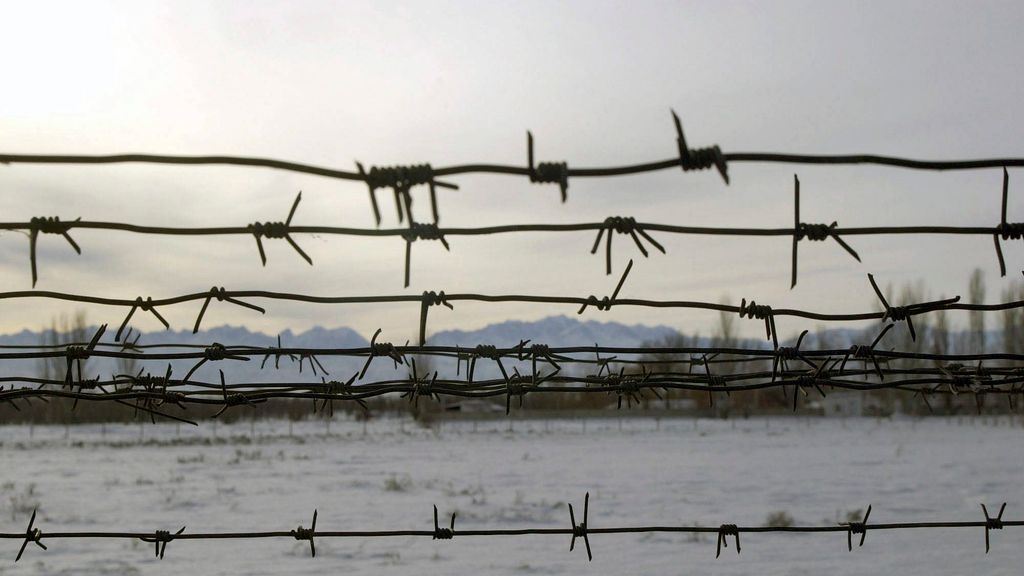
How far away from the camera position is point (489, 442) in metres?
29.7

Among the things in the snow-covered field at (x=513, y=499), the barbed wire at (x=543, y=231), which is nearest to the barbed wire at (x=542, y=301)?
the barbed wire at (x=543, y=231)

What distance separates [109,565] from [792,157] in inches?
311

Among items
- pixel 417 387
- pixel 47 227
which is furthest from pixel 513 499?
pixel 47 227

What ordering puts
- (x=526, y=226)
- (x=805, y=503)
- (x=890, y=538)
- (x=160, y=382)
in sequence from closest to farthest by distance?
(x=526, y=226) < (x=160, y=382) < (x=890, y=538) < (x=805, y=503)

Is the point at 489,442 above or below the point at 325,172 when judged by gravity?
below

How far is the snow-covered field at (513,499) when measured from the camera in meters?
7.77

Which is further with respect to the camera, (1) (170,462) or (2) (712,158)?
(1) (170,462)

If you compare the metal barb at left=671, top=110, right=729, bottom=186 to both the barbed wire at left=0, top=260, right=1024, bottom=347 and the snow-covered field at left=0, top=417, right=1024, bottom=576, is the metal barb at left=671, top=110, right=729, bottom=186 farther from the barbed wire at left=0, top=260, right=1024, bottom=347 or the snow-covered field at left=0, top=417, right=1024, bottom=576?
the snow-covered field at left=0, top=417, right=1024, bottom=576

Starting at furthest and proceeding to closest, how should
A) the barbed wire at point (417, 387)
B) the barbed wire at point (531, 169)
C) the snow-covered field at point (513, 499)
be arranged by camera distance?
the snow-covered field at point (513, 499)
the barbed wire at point (417, 387)
the barbed wire at point (531, 169)

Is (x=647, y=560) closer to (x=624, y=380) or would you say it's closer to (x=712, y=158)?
(x=624, y=380)

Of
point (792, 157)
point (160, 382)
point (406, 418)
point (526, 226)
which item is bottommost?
point (406, 418)

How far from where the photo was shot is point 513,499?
13.2 metres

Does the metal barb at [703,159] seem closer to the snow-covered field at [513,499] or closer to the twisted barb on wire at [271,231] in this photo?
the twisted barb on wire at [271,231]

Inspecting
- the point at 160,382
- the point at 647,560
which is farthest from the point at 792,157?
the point at 647,560
